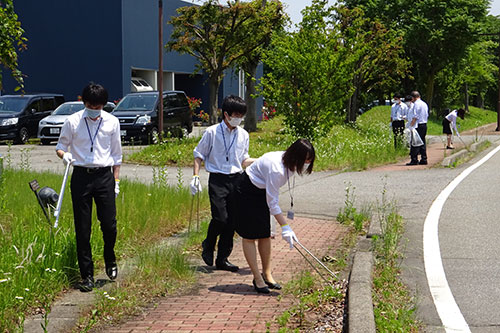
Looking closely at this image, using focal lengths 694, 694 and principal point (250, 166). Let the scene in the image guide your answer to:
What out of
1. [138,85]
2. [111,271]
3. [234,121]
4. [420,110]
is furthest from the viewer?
[138,85]

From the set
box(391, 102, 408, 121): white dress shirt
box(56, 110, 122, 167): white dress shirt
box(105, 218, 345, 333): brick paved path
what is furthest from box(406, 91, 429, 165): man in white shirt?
box(56, 110, 122, 167): white dress shirt

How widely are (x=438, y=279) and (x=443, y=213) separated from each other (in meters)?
4.05

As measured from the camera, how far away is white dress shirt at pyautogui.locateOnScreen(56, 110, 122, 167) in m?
5.91

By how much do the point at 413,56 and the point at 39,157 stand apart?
113ft

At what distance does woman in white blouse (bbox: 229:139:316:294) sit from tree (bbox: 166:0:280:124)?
20.1 meters

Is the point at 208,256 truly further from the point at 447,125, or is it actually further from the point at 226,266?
the point at 447,125

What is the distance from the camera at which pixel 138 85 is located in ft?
119

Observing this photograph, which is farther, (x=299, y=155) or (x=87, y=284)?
(x=87, y=284)

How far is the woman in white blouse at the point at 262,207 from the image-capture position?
5.66 meters

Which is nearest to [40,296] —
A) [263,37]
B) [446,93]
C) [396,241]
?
[396,241]

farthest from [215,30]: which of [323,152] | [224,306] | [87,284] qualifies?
[224,306]

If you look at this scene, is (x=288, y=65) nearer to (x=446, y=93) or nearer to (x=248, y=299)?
(x=248, y=299)

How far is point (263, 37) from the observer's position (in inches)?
1066

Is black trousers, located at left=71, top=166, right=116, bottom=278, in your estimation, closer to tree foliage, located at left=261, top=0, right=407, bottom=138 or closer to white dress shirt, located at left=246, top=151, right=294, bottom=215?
white dress shirt, located at left=246, top=151, right=294, bottom=215
